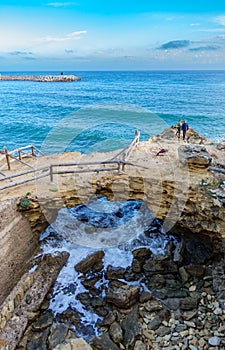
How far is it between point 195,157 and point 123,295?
6.44 meters

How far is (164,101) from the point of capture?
161 ft

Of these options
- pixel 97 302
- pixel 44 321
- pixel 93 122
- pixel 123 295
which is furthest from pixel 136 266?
pixel 93 122

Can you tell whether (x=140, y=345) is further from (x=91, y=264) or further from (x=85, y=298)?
(x=91, y=264)

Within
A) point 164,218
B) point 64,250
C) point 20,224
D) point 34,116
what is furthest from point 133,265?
point 34,116

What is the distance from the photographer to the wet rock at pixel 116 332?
8.34m

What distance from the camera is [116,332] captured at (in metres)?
8.52

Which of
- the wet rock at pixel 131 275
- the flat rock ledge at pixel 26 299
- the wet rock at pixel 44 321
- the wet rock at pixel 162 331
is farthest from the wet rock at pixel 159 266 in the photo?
the wet rock at pixel 44 321

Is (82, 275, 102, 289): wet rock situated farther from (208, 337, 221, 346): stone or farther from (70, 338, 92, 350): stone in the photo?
(208, 337, 221, 346): stone

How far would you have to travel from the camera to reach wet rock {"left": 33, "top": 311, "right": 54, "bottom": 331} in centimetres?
884

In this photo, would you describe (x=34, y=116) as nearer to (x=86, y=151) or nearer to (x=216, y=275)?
(x=86, y=151)

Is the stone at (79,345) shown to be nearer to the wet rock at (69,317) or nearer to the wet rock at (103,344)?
the wet rock at (103,344)

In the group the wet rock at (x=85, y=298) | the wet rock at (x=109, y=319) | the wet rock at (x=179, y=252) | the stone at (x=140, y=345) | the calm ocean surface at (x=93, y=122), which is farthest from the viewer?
the calm ocean surface at (x=93, y=122)

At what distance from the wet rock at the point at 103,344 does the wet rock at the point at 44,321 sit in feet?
5.63

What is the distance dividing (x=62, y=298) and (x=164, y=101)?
1772 inches
